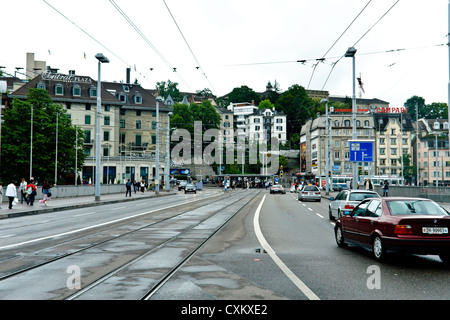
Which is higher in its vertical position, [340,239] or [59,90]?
[59,90]

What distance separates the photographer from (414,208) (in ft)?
32.9

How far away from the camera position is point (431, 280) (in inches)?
312

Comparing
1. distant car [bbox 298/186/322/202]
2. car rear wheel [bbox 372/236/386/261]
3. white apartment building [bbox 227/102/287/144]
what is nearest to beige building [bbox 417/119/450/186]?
white apartment building [bbox 227/102/287/144]

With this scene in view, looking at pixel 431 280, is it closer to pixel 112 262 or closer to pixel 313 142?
pixel 112 262

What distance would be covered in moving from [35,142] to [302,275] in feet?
183

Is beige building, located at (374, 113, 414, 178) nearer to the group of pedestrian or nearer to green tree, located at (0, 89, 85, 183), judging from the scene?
the group of pedestrian

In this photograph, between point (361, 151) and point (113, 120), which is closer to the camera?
point (361, 151)

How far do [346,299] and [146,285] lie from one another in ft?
9.99

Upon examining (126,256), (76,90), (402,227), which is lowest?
(126,256)

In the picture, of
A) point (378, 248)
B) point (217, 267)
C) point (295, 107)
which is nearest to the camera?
point (217, 267)

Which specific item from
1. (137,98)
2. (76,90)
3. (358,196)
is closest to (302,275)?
(358,196)

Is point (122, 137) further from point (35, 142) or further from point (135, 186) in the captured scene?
point (135, 186)

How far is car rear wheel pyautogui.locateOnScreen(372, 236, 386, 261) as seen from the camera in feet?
31.2
